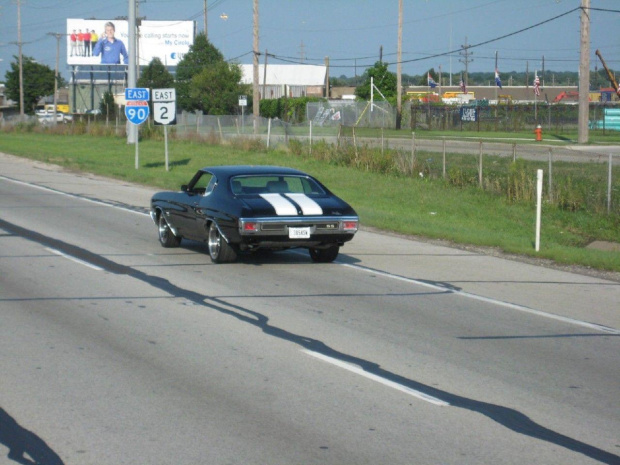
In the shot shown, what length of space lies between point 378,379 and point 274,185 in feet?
21.6

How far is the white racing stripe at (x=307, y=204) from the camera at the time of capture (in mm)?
12953

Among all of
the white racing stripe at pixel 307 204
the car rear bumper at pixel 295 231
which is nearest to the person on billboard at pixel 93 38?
the white racing stripe at pixel 307 204

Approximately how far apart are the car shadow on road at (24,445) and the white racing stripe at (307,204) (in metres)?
7.07

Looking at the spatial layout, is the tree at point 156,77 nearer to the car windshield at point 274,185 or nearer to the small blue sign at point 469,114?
the small blue sign at point 469,114

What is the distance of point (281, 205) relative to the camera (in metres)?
12.9

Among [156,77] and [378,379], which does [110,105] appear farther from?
[378,379]

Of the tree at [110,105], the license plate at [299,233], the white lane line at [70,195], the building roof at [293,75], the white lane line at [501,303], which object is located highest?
the building roof at [293,75]

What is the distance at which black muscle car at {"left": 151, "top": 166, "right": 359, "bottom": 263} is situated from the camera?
1271 cm

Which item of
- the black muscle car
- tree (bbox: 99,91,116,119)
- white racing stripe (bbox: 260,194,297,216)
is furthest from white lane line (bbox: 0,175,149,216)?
tree (bbox: 99,91,116,119)

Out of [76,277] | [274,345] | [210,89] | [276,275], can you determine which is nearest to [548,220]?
[276,275]

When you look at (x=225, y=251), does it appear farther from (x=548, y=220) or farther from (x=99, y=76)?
(x=99, y=76)

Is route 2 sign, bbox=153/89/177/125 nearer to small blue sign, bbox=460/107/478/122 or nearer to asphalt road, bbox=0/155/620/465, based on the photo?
asphalt road, bbox=0/155/620/465

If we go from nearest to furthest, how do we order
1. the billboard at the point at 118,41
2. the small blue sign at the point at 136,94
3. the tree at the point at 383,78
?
the small blue sign at the point at 136,94 → the tree at the point at 383,78 → the billboard at the point at 118,41

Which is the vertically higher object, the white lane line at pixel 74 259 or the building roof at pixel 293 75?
the building roof at pixel 293 75
